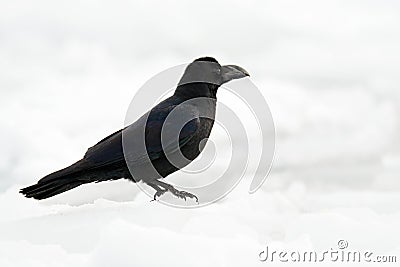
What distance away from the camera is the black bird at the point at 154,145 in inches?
345

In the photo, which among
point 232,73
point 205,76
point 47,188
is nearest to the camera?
point 47,188

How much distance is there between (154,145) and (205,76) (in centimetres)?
104

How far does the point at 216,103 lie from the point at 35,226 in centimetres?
254

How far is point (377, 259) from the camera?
780 cm

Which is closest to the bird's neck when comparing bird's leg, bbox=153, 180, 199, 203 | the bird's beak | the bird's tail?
the bird's beak

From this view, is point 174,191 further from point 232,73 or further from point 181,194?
point 232,73

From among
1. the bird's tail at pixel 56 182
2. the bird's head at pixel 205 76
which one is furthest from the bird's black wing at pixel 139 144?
the bird's head at pixel 205 76

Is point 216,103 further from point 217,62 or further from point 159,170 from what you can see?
point 159,170

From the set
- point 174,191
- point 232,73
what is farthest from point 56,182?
point 232,73

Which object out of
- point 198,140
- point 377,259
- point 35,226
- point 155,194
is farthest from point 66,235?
point 377,259

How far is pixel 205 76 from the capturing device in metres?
9.09

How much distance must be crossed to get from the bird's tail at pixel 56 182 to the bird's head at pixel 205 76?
1.51 meters

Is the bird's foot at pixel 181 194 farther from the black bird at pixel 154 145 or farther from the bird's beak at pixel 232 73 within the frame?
the bird's beak at pixel 232 73

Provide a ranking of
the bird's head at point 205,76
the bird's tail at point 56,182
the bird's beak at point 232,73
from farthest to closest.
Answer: the bird's beak at point 232,73 → the bird's head at point 205,76 → the bird's tail at point 56,182
